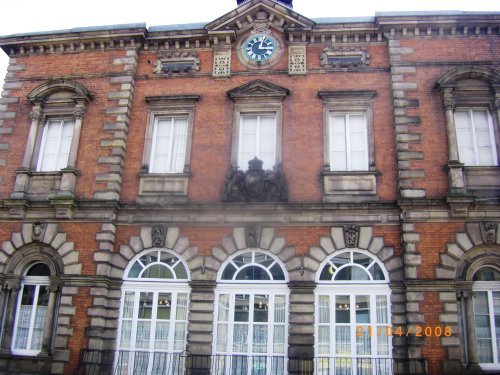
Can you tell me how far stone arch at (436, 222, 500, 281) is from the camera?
13.5 meters

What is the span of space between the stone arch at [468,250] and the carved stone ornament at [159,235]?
7.64 m

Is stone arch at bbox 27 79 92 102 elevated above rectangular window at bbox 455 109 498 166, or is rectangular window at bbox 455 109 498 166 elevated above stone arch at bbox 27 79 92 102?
stone arch at bbox 27 79 92 102

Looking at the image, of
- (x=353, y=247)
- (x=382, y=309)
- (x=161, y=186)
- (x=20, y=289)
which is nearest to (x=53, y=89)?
(x=161, y=186)

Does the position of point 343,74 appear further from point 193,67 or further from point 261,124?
point 193,67

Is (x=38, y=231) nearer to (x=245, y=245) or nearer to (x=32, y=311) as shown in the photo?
(x=32, y=311)

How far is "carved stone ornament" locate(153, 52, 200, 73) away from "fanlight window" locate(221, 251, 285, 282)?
6609mm

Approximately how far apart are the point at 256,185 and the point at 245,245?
5.76ft

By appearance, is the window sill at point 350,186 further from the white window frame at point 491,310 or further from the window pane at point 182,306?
the window pane at point 182,306

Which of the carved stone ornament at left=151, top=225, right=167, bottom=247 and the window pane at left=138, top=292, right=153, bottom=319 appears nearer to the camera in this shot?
the window pane at left=138, top=292, right=153, bottom=319

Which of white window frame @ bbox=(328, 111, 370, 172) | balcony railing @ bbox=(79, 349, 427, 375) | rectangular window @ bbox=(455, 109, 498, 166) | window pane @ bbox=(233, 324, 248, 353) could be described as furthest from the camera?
white window frame @ bbox=(328, 111, 370, 172)

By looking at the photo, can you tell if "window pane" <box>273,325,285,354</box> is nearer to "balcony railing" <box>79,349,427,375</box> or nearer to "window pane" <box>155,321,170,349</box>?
"balcony railing" <box>79,349,427,375</box>

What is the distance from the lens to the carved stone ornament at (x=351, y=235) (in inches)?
559

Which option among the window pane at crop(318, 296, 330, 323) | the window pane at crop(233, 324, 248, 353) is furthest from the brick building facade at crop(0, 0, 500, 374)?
the window pane at crop(318, 296, 330, 323)

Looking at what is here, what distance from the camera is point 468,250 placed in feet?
44.7
